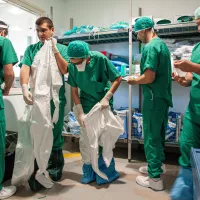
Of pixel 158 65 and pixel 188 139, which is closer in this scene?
pixel 188 139

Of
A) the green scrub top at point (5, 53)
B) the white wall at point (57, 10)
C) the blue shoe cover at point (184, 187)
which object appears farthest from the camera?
the white wall at point (57, 10)

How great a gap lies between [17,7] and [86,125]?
1.84 meters

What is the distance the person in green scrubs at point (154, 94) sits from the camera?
157 centimetres

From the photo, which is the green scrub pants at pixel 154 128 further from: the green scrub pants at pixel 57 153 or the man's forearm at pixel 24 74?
the man's forearm at pixel 24 74

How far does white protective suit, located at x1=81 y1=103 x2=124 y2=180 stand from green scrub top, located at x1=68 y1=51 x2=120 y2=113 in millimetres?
131

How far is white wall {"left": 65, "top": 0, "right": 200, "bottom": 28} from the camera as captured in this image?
102 inches

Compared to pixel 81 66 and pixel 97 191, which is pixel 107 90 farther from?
pixel 97 191

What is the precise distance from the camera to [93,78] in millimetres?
1707

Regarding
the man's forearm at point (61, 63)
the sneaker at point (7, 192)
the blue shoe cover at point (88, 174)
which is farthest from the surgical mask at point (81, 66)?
the sneaker at point (7, 192)

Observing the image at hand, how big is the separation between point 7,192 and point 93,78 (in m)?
1.12

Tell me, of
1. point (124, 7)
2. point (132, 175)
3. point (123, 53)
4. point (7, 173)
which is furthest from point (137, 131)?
point (124, 7)

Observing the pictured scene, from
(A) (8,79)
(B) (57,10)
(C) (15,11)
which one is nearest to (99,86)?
(A) (8,79)

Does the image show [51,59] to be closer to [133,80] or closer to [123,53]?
[133,80]

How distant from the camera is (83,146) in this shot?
179cm
